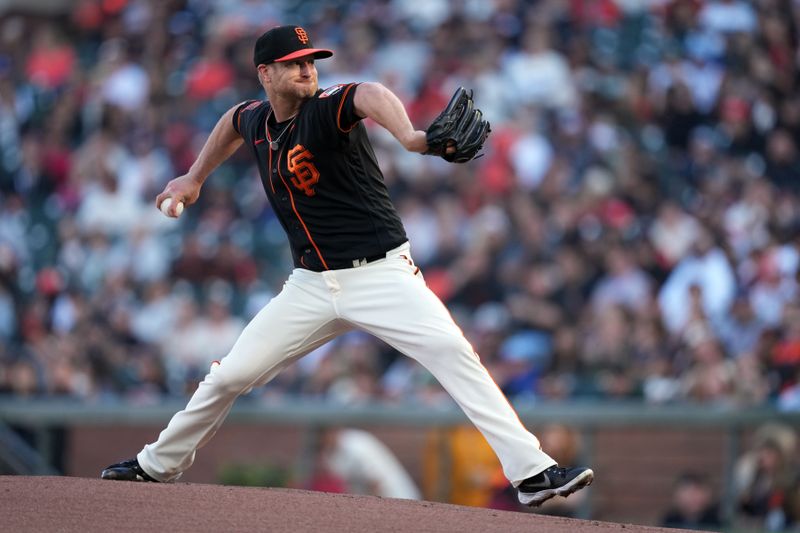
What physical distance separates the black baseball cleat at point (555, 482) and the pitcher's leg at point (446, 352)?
0.10 feet

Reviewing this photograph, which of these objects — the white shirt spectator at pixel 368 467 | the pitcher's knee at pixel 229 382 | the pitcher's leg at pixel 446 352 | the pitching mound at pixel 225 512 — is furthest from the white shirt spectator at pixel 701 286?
the pitcher's knee at pixel 229 382

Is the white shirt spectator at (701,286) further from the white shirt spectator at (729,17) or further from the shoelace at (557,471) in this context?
the shoelace at (557,471)

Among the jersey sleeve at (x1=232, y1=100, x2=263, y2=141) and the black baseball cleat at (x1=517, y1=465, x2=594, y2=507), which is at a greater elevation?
the jersey sleeve at (x1=232, y1=100, x2=263, y2=141)

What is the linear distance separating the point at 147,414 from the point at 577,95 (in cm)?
471

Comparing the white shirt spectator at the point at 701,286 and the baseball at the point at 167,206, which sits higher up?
the baseball at the point at 167,206

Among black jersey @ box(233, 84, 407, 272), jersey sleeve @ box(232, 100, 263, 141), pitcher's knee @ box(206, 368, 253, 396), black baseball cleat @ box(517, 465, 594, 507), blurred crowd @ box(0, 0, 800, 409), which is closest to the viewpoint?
black baseball cleat @ box(517, 465, 594, 507)

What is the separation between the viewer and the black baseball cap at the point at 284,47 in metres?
4.97

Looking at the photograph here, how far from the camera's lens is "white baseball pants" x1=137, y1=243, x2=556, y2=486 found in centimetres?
487

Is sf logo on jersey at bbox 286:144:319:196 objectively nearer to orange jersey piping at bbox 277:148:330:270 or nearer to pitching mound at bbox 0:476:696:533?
orange jersey piping at bbox 277:148:330:270

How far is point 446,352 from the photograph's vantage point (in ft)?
15.9

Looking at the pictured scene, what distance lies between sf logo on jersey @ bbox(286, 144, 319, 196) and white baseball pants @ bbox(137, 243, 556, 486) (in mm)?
373

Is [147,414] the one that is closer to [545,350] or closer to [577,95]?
[545,350]

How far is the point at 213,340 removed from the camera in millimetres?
10609

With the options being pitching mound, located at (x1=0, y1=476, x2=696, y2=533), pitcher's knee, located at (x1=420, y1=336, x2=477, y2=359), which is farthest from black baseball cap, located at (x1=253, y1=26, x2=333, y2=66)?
pitching mound, located at (x1=0, y1=476, x2=696, y2=533)
